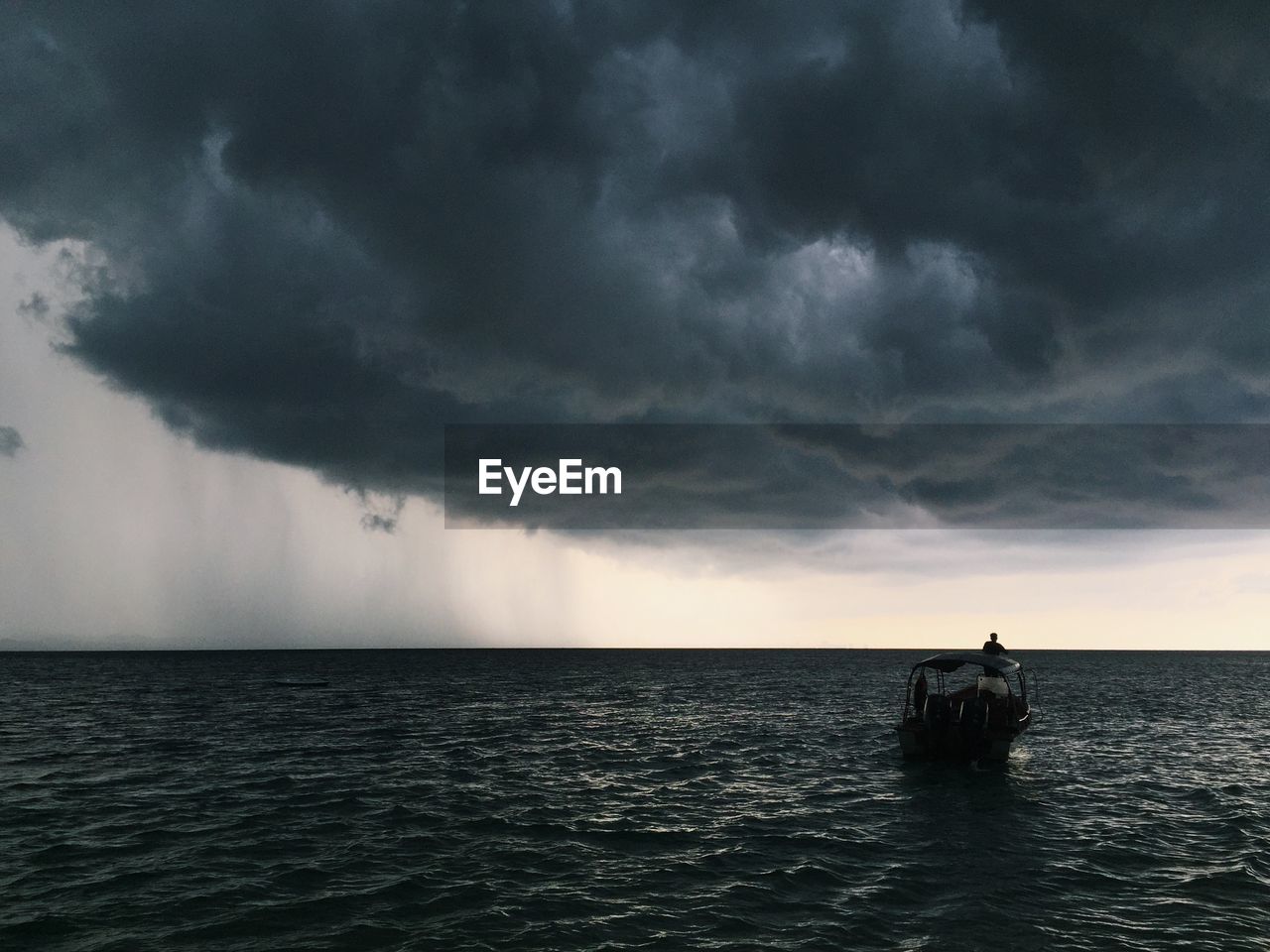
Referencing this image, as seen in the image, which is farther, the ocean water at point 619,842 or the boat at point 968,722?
the boat at point 968,722

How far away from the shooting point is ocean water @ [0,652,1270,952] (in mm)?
14703

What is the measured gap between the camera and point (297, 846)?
1997cm

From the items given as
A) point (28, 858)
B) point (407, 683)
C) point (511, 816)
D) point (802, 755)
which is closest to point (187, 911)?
point (28, 858)

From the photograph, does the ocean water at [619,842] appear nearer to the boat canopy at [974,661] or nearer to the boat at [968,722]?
the boat at [968,722]

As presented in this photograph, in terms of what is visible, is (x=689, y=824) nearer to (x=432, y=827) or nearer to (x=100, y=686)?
(x=432, y=827)

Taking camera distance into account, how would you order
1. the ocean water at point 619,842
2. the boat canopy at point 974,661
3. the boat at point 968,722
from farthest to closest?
the boat canopy at point 974,661, the boat at point 968,722, the ocean water at point 619,842

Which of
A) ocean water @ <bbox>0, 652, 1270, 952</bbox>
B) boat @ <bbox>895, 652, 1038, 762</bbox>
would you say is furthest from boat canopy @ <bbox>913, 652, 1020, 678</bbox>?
ocean water @ <bbox>0, 652, 1270, 952</bbox>

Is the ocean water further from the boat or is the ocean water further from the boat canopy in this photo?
the boat canopy

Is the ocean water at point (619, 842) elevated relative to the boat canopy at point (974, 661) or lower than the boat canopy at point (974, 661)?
lower

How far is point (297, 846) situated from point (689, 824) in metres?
10.8

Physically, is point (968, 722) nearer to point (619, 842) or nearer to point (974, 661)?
point (974, 661)

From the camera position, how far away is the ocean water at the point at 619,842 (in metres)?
14.7

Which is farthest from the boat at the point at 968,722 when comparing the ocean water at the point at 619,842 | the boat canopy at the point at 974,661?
the ocean water at the point at 619,842

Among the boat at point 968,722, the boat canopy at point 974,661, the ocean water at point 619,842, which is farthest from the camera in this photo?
the boat canopy at point 974,661
